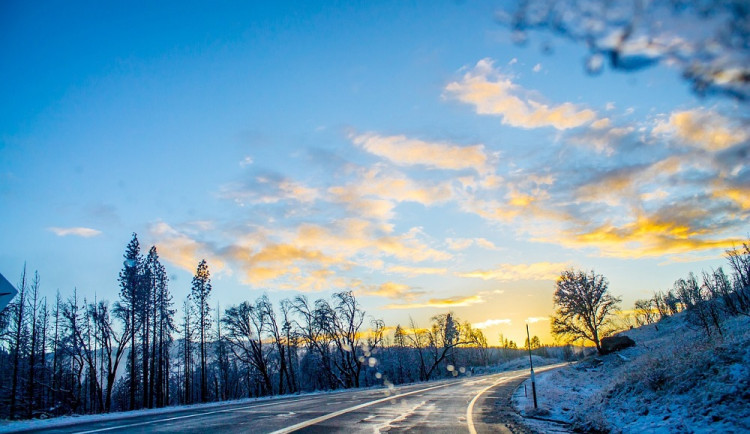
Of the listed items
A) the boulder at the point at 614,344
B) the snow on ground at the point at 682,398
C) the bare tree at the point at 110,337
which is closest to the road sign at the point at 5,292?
the snow on ground at the point at 682,398

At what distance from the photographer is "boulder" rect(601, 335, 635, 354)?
135ft

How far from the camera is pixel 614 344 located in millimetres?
41344

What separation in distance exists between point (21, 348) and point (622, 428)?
5304 centimetres

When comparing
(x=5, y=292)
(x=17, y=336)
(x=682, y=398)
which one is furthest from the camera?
(x=17, y=336)

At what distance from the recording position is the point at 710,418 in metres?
7.38

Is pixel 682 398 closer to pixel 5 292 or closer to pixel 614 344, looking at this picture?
pixel 5 292

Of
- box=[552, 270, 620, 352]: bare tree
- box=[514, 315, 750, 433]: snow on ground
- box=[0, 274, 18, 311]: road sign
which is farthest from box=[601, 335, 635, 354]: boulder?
box=[0, 274, 18, 311]: road sign

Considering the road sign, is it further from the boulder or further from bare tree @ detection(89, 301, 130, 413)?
the boulder

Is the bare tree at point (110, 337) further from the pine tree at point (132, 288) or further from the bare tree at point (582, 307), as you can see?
the bare tree at point (582, 307)

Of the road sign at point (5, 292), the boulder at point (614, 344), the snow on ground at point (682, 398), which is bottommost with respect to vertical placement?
the boulder at point (614, 344)

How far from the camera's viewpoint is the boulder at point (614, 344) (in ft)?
135

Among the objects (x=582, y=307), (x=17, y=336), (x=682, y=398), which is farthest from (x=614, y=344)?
(x=17, y=336)

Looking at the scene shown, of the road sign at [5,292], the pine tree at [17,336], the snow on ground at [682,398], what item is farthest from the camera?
the pine tree at [17,336]

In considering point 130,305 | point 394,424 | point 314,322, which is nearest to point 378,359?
point 314,322
